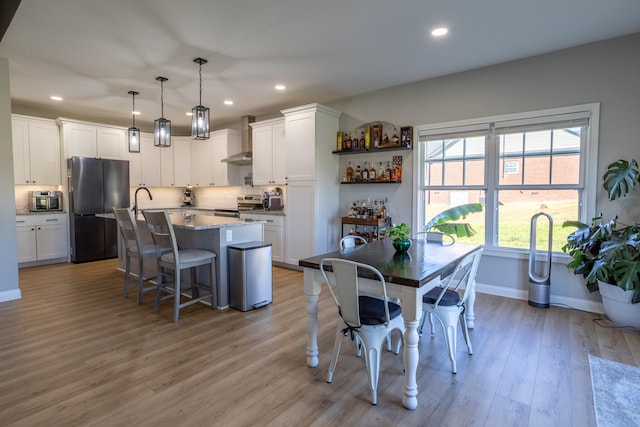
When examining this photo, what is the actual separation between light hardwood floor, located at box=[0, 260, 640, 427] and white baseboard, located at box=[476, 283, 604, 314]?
0.40 ft

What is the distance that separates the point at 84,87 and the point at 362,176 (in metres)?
4.24

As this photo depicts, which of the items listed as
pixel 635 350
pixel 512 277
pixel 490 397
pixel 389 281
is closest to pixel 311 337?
pixel 389 281

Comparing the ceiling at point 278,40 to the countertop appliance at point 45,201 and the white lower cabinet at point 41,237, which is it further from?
the white lower cabinet at point 41,237

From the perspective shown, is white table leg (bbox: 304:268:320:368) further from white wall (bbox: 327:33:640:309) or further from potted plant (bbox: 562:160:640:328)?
white wall (bbox: 327:33:640:309)

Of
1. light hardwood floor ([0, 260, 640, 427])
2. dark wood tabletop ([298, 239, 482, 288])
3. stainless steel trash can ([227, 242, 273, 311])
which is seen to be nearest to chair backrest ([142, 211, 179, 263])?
stainless steel trash can ([227, 242, 273, 311])

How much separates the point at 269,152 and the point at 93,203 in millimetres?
3314

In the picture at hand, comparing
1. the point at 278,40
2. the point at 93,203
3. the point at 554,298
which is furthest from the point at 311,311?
the point at 93,203

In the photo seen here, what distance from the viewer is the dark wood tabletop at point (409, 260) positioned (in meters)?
2.00

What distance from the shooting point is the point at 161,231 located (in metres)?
3.60

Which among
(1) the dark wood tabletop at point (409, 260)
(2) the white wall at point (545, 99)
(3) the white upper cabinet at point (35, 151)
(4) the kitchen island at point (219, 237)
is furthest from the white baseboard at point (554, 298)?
(3) the white upper cabinet at point (35, 151)

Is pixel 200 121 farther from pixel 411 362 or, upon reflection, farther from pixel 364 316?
pixel 411 362

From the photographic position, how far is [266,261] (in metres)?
3.72

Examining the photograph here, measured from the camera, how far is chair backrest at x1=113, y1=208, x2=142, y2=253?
365 cm

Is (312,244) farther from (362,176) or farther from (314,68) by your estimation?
(314,68)
